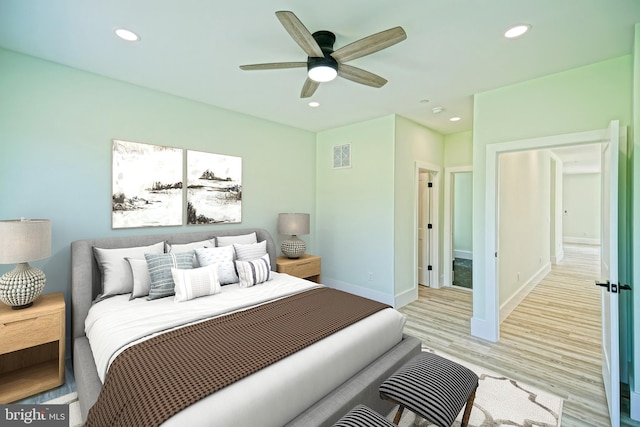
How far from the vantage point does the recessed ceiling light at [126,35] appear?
2127 mm

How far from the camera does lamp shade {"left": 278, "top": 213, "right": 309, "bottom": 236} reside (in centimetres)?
418

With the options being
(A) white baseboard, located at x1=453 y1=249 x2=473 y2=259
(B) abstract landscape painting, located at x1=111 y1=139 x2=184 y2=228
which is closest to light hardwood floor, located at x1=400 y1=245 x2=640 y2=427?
(A) white baseboard, located at x1=453 y1=249 x2=473 y2=259

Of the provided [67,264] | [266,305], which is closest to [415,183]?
[266,305]

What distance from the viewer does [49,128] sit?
262 cm

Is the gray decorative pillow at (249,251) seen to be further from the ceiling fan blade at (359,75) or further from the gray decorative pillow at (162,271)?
the ceiling fan blade at (359,75)

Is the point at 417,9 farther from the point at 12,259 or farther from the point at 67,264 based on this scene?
the point at 67,264

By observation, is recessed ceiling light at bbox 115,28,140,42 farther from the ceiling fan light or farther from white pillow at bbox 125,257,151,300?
white pillow at bbox 125,257,151,300

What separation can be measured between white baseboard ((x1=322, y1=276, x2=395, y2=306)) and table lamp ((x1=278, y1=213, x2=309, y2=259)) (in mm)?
966

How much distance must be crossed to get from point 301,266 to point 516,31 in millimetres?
A: 3429

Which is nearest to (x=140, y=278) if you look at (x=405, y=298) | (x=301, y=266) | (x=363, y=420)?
(x=301, y=266)

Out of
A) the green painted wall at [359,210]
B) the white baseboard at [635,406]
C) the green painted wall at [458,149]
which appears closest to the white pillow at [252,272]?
the green painted wall at [359,210]

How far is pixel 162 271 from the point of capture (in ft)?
8.57

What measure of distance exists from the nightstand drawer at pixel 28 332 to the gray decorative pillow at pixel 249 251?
1601 millimetres

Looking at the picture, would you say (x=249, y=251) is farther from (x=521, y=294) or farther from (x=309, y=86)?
(x=521, y=294)
